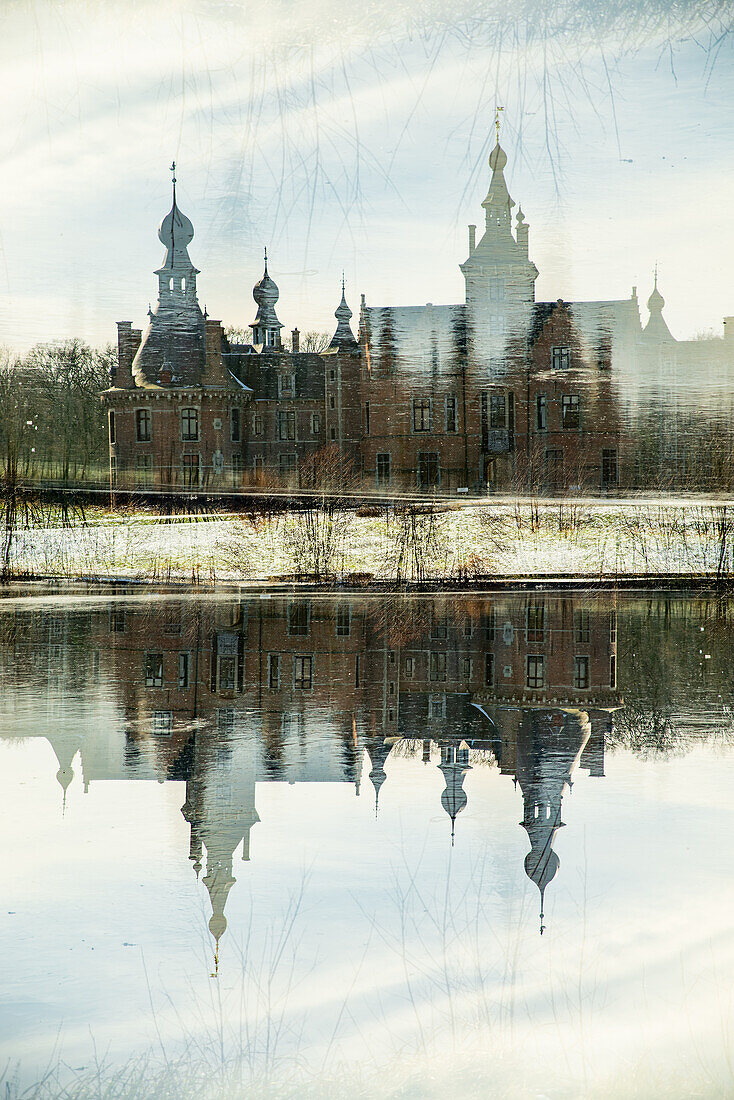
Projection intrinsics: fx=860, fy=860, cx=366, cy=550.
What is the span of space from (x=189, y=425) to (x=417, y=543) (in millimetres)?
1714

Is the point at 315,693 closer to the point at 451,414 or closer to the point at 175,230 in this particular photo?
the point at 451,414

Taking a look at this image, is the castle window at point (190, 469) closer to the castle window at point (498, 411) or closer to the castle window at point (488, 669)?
the castle window at point (498, 411)

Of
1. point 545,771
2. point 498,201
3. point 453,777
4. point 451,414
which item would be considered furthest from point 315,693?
point 498,201

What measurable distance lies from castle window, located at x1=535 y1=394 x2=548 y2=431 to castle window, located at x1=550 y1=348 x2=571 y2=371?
0.78 ft

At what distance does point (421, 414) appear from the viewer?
18.5ft

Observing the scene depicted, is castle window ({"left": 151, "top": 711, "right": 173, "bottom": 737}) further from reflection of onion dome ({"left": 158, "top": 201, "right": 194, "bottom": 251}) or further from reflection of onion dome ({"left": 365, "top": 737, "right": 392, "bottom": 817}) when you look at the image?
reflection of onion dome ({"left": 158, "top": 201, "right": 194, "bottom": 251})

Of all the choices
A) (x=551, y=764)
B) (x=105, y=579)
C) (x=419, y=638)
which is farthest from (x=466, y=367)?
(x=551, y=764)

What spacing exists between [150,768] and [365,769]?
86cm

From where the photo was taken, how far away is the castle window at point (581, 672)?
13.9ft

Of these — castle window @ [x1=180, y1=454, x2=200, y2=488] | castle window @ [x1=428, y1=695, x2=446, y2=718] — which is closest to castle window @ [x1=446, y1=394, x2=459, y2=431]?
castle window @ [x1=180, y1=454, x2=200, y2=488]

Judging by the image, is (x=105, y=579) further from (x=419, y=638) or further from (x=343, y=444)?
(x=419, y=638)

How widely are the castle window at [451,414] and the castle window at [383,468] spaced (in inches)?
21.0

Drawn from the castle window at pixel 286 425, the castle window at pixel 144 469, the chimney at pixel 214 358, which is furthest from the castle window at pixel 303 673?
the chimney at pixel 214 358

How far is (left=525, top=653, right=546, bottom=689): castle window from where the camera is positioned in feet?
13.9
